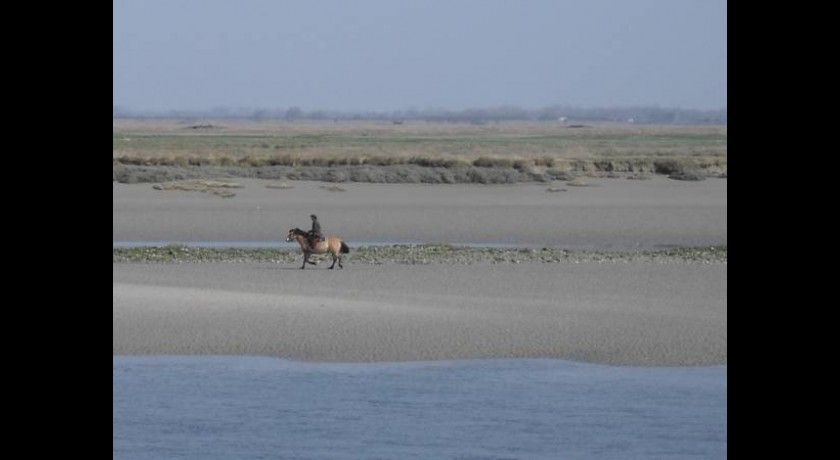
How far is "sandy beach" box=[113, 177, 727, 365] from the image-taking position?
11.3 meters

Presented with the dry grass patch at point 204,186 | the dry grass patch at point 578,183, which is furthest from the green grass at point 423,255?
the dry grass patch at point 578,183

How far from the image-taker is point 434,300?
13672 mm

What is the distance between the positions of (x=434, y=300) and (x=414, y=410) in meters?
4.83

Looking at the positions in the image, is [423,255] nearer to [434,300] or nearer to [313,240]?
[313,240]

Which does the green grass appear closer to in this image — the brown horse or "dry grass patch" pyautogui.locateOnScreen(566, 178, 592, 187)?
the brown horse

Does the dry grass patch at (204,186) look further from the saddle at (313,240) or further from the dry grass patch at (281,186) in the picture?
the saddle at (313,240)

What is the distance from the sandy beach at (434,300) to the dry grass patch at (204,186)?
6.39 meters

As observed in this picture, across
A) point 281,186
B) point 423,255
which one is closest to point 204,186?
point 281,186

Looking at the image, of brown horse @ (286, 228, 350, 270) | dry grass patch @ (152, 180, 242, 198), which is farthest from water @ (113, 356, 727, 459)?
dry grass patch @ (152, 180, 242, 198)

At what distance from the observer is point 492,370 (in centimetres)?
1038

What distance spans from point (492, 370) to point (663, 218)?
1592 cm
